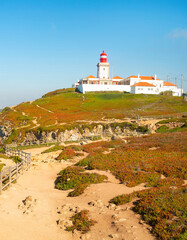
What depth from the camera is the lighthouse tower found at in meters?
117

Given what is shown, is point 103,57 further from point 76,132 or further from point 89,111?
point 76,132

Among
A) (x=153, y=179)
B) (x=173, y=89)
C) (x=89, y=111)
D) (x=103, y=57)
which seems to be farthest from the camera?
(x=103, y=57)

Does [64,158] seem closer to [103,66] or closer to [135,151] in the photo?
[135,151]

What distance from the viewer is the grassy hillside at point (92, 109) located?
64.5 m

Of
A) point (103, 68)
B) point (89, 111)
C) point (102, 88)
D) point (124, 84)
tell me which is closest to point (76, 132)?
point (89, 111)

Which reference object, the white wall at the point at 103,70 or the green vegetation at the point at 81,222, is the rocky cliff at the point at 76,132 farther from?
the white wall at the point at 103,70

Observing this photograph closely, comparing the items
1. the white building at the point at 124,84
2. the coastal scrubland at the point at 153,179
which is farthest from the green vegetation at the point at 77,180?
the white building at the point at 124,84

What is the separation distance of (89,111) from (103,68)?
51379 millimetres

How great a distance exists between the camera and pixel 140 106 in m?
79.1

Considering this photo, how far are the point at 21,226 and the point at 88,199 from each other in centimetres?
460

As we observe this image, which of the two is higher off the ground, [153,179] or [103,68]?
A: [103,68]

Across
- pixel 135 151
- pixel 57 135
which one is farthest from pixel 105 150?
pixel 57 135

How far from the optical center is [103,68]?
118 metres

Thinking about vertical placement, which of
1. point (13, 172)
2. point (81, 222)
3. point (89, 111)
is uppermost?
point (89, 111)
